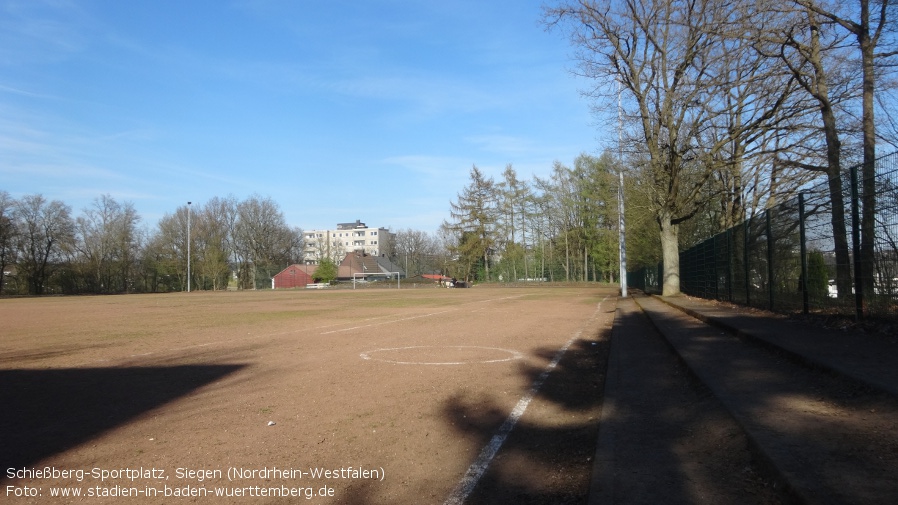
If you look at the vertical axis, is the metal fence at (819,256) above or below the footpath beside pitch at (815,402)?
above

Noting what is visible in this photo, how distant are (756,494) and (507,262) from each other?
75744mm

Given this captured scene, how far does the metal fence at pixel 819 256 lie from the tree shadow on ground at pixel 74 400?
9.72m

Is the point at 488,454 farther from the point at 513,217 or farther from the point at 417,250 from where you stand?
the point at 417,250

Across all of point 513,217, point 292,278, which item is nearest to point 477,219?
point 513,217

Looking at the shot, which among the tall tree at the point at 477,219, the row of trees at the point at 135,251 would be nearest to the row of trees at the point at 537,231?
the tall tree at the point at 477,219

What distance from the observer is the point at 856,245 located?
9070mm

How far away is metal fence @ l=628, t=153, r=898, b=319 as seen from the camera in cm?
840

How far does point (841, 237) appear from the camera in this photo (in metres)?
9.67

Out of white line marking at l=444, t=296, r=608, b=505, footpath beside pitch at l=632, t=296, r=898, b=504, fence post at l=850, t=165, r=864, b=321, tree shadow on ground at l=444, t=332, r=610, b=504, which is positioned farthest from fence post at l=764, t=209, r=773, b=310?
white line marking at l=444, t=296, r=608, b=505

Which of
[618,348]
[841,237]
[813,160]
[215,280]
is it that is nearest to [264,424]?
[618,348]

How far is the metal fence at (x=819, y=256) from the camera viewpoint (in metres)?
8.40

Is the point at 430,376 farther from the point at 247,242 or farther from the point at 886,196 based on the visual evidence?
the point at 247,242

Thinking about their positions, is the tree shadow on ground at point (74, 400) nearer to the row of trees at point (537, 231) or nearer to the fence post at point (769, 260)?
the fence post at point (769, 260)

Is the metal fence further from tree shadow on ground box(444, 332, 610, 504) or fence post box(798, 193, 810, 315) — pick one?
tree shadow on ground box(444, 332, 610, 504)
